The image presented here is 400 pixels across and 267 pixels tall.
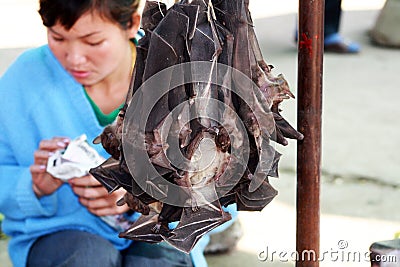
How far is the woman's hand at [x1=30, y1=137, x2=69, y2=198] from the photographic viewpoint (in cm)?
142

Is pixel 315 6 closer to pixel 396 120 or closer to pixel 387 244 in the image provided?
pixel 387 244

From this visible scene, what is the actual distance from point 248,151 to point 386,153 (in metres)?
1.93

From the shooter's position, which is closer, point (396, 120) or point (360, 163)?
point (360, 163)

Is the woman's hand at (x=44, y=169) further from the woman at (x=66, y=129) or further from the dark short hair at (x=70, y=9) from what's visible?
the dark short hair at (x=70, y=9)

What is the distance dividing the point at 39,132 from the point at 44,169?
0.16m

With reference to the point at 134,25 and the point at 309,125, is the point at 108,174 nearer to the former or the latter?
the point at 309,125

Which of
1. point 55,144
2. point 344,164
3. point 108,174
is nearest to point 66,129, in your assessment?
point 55,144

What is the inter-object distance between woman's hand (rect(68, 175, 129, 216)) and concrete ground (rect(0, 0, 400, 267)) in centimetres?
66

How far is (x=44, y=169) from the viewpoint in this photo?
4.75 feet

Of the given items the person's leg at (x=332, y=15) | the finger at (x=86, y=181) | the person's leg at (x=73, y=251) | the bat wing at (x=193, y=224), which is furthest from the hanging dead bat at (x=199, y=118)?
the person's leg at (x=332, y=15)

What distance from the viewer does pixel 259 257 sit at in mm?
2084

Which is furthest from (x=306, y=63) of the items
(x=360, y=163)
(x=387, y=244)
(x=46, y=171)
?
(x=360, y=163)

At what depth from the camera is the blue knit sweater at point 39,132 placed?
5.10 feet

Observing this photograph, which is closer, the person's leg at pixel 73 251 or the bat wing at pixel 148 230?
the bat wing at pixel 148 230
